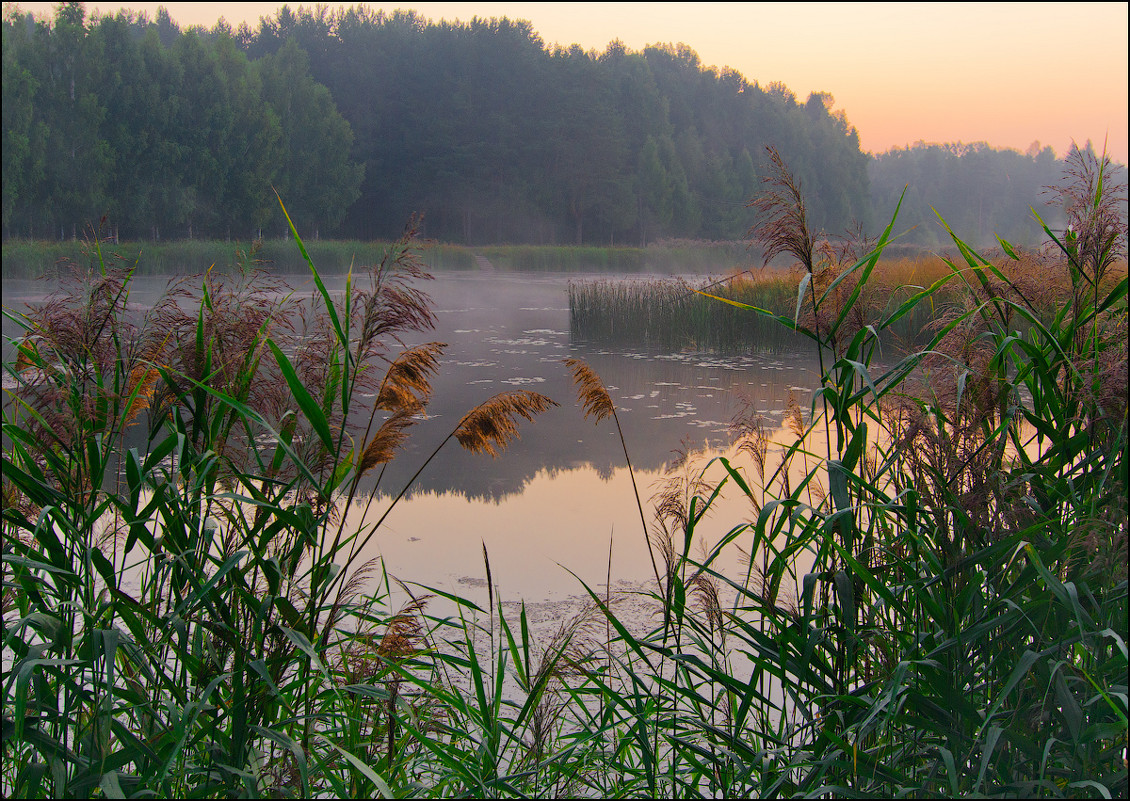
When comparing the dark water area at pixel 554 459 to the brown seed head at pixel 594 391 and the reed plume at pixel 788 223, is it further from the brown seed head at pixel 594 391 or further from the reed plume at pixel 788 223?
the reed plume at pixel 788 223

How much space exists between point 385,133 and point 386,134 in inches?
2.6

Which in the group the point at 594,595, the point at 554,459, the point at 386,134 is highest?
the point at 386,134

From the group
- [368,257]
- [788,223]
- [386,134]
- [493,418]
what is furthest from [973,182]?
[493,418]

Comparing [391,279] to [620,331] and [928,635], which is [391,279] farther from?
[620,331]

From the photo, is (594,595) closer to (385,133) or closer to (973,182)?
(385,133)

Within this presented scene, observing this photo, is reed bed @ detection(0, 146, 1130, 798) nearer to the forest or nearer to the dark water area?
the dark water area

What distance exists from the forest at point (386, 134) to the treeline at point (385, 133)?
0.22ft

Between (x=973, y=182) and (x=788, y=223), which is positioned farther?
(x=973, y=182)

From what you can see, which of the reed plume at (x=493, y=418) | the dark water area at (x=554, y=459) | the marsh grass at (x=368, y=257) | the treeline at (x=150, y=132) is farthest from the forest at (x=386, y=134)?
the reed plume at (x=493, y=418)

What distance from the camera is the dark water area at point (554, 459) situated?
9.82 feet

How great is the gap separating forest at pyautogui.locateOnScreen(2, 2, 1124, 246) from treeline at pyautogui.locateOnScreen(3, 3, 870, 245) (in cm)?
7

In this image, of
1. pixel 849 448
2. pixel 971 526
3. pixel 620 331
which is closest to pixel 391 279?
pixel 849 448

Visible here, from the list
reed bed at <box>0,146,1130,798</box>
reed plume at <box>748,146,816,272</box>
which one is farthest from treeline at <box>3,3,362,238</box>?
reed plume at <box>748,146,816,272</box>

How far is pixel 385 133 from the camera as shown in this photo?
28.2 m
